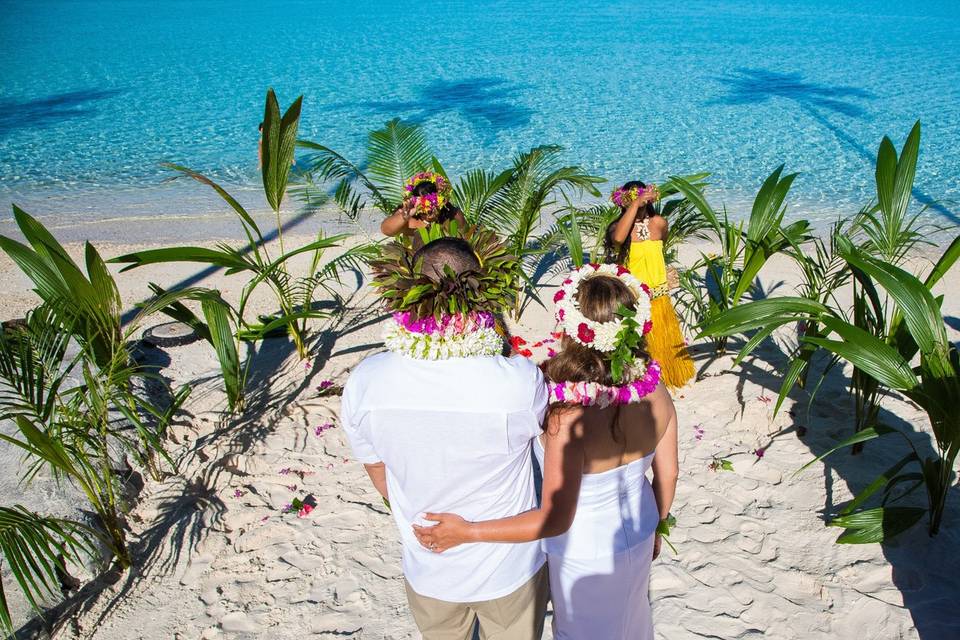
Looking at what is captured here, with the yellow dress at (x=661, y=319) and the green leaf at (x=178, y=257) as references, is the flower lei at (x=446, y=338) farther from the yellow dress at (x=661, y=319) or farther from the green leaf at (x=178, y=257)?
the yellow dress at (x=661, y=319)

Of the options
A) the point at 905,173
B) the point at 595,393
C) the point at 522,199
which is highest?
the point at 522,199

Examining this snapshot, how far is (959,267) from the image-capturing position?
730 centimetres

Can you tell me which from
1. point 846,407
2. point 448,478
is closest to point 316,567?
point 448,478

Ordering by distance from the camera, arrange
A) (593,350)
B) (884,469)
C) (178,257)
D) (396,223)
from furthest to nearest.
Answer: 1. (396,223)
2. (178,257)
3. (884,469)
4. (593,350)

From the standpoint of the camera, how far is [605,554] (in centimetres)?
233

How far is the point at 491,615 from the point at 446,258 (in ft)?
4.05

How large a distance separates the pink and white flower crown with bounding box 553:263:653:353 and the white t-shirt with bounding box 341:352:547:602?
24 centimetres

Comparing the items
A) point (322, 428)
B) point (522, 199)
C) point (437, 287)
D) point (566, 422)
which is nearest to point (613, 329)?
point (566, 422)

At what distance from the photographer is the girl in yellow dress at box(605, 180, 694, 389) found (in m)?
5.00

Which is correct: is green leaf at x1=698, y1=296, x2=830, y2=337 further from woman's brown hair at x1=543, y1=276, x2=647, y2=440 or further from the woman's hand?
the woman's hand

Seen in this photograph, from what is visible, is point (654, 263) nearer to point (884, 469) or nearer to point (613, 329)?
point (884, 469)

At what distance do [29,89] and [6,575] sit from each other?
71.0 ft

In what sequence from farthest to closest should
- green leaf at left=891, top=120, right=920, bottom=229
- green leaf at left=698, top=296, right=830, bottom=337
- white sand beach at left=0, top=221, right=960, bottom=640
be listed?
green leaf at left=891, top=120, right=920, bottom=229 < green leaf at left=698, top=296, right=830, bottom=337 < white sand beach at left=0, top=221, right=960, bottom=640

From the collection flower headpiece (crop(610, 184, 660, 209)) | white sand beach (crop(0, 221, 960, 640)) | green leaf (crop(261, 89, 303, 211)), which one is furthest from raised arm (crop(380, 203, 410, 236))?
flower headpiece (crop(610, 184, 660, 209))
